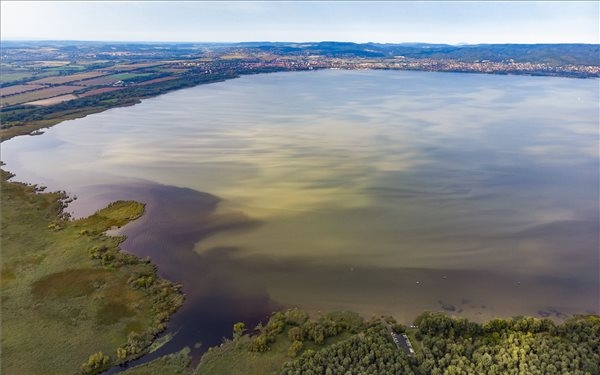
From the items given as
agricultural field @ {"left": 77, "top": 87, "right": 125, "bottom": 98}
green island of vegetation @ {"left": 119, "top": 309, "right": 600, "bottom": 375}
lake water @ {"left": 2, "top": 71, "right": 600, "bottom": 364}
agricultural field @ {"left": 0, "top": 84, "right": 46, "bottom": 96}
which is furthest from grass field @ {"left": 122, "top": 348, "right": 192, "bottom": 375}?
agricultural field @ {"left": 0, "top": 84, "right": 46, "bottom": 96}

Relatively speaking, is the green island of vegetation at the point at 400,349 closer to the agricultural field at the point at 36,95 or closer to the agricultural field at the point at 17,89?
the agricultural field at the point at 36,95

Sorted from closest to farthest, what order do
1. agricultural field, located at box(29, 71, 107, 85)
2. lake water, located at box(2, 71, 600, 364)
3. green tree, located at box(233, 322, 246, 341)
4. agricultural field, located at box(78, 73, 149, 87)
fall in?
green tree, located at box(233, 322, 246, 341) < lake water, located at box(2, 71, 600, 364) < agricultural field, located at box(78, 73, 149, 87) < agricultural field, located at box(29, 71, 107, 85)

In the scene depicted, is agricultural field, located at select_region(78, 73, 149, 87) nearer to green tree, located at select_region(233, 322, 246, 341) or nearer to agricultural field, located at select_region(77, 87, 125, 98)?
agricultural field, located at select_region(77, 87, 125, 98)

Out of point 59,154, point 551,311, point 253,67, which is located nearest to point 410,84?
point 253,67

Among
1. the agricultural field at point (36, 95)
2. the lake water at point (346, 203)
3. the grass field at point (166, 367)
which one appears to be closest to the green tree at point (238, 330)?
the lake water at point (346, 203)

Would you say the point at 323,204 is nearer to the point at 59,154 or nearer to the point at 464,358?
the point at 464,358
